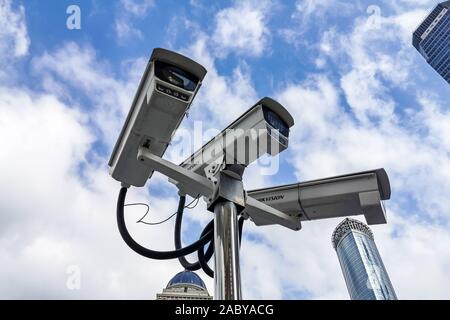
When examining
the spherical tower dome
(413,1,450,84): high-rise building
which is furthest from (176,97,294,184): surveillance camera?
(413,1,450,84): high-rise building

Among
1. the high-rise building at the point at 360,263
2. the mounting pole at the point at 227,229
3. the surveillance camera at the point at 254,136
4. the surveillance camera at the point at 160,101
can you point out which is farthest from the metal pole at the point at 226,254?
the high-rise building at the point at 360,263

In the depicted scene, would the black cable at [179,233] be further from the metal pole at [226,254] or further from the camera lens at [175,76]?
the camera lens at [175,76]

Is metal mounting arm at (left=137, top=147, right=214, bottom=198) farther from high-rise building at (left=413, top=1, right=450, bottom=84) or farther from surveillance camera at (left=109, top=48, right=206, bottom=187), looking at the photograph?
high-rise building at (left=413, top=1, right=450, bottom=84)

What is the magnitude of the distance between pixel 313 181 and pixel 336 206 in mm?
194

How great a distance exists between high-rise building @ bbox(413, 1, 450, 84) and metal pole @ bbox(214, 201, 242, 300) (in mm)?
A: 87661

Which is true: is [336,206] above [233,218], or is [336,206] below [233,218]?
above

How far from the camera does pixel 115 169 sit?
2.01m

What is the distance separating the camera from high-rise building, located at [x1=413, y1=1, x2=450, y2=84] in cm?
7388

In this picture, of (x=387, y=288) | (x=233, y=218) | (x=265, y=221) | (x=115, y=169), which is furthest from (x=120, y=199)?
(x=387, y=288)

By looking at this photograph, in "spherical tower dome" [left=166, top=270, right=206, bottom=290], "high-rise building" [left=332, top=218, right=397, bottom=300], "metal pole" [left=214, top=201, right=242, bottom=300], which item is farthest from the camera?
"high-rise building" [left=332, top=218, right=397, bottom=300]

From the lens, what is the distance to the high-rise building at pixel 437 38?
242 ft
